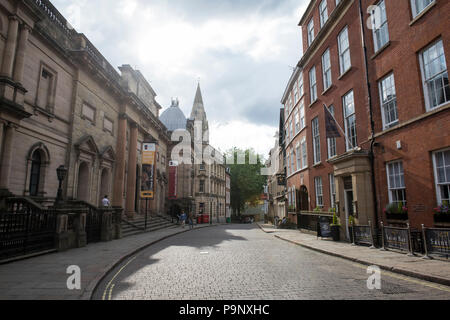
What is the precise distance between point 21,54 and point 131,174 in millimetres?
12747

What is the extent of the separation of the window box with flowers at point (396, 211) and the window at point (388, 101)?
329 cm

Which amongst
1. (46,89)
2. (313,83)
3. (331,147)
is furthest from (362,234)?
(46,89)

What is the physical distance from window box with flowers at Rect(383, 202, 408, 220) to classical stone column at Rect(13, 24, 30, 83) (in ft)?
53.0

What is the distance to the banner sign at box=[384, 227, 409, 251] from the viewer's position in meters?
9.01

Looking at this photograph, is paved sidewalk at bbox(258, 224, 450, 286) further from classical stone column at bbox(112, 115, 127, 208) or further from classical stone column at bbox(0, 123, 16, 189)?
classical stone column at bbox(112, 115, 127, 208)

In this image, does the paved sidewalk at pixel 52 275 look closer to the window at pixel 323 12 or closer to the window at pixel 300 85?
the window at pixel 323 12

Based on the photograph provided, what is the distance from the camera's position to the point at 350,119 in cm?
1425

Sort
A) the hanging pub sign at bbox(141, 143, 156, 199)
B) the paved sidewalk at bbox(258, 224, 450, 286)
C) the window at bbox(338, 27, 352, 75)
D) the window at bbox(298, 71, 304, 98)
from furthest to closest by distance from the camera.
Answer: the window at bbox(298, 71, 304, 98), the hanging pub sign at bbox(141, 143, 156, 199), the window at bbox(338, 27, 352, 75), the paved sidewalk at bbox(258, 224, 450, 286)

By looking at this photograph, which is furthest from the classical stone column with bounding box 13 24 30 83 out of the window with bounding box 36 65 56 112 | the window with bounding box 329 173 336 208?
the window with bounding box 329 173 336 208

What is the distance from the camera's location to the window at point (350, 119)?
543 inches

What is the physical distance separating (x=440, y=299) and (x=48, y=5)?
18.4 m

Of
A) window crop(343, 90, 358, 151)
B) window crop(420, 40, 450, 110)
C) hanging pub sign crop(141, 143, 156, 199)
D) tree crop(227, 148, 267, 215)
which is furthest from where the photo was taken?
tree crop(227, 148, 267, 215)
